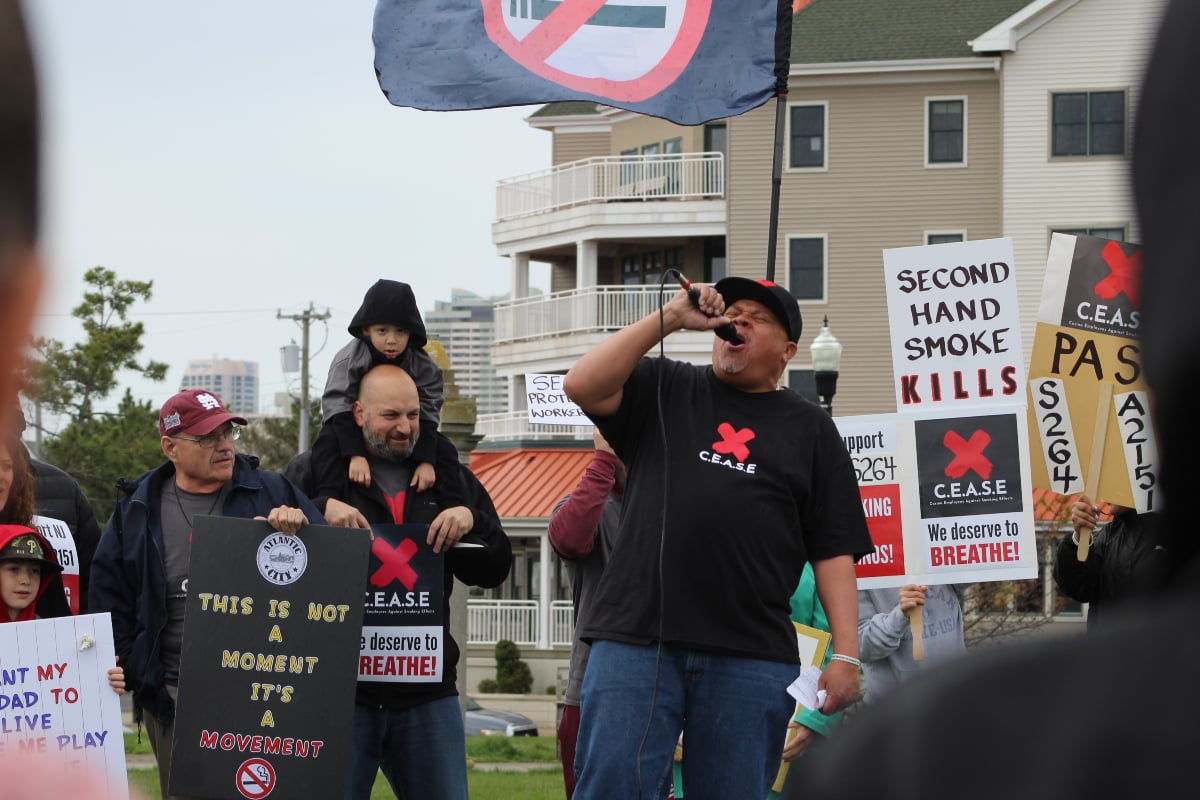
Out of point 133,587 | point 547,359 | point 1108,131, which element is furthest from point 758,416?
point 547,359

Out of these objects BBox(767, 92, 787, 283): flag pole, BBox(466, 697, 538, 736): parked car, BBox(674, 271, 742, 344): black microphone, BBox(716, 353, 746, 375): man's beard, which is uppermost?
BBox(767, 92, 787, 283): flag pole

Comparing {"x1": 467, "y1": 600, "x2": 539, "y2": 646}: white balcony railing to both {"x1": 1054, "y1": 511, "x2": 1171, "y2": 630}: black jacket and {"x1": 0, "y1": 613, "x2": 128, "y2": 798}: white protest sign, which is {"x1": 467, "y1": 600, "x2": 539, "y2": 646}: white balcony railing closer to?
{"x1": 1054, "y1": 511, "x2": 1171, "y2": 630}: black jacket

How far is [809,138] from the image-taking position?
41156mm

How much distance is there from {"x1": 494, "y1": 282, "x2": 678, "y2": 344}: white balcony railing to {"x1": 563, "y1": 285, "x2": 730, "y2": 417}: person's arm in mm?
37671

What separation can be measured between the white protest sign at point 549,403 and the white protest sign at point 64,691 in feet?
15.6

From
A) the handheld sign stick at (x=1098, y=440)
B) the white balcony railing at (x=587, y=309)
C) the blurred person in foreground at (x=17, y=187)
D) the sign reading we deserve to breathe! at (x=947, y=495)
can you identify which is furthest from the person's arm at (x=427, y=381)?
the white balcony railing at (x=587, y=309)

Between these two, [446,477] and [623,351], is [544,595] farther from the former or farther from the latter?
[623,351]

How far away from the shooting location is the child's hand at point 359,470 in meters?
6.72

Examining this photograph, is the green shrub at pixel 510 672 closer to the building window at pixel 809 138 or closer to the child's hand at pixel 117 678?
the building window at pixel 809 138

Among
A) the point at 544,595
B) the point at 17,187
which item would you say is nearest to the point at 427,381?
the point at 17,187

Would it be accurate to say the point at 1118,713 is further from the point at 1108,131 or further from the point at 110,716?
the point at 1108,131

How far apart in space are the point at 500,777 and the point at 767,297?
903cm

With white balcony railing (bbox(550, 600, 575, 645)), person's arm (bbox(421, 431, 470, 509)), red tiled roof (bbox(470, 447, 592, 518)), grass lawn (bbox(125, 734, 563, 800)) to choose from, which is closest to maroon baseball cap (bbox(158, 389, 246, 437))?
person's arm (bbox(421, 431, 470, 509))

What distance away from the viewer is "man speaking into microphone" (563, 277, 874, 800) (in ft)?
17.9
